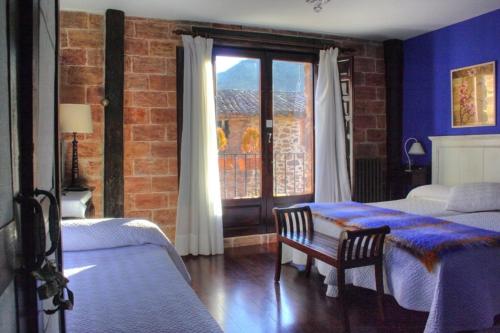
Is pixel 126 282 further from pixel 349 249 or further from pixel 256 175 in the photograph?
pixel 256 175

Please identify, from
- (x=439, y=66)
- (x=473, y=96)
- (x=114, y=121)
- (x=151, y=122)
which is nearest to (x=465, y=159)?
(x=473, y=96)

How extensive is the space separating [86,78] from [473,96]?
12.3 feet

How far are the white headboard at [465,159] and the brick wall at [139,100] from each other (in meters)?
2.55

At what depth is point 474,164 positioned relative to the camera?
4191 millimetres

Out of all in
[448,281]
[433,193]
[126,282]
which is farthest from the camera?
[433,193]

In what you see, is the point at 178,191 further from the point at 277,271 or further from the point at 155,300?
the point at 155,300

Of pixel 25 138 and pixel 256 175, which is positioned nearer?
pixel 25 138

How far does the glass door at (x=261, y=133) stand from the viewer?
4504 mm

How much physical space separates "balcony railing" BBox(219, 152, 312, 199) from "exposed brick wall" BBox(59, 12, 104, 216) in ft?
4.09

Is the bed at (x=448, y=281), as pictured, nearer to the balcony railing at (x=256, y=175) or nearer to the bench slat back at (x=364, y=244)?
the bench slat back at (x=364, y=244)

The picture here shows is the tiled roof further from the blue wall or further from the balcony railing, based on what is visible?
the blue wall

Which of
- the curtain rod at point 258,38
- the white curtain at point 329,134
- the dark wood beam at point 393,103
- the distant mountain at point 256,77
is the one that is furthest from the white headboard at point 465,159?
the distant mountain at point 256,77

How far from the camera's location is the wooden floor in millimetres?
2504

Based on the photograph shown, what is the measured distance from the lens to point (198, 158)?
415cm
